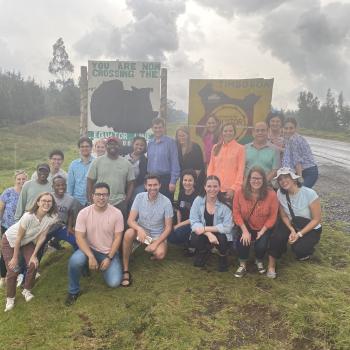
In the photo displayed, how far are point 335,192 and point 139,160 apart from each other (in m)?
7.59

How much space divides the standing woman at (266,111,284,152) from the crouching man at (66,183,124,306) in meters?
3.07

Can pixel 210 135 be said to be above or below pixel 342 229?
above

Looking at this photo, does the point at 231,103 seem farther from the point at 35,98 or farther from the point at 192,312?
the point at 35,98

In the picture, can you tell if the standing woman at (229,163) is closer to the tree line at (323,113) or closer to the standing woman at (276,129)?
the standing woman at (276,129)

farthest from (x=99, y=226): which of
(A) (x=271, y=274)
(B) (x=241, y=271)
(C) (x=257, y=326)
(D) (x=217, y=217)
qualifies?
(A) (x=271, y=274)

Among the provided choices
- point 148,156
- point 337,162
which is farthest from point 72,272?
point 337,162

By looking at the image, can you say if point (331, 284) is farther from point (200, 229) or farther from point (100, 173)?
point (100, 173)

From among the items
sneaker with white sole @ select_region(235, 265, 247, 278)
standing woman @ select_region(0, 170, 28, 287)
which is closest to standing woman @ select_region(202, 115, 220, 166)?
sneaker with white sole @ select_region(235, 265, 247, 278)

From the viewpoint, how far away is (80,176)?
6254mm

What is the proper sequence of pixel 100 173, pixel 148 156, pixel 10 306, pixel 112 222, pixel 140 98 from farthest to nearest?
pixel 140 98
pixel 148 156
pixel 100 173
pixel 112 222
pixel 10 306

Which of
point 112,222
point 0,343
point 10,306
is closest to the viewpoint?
point 0,343

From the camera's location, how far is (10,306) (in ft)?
15.5

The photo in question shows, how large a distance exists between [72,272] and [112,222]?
86 cm

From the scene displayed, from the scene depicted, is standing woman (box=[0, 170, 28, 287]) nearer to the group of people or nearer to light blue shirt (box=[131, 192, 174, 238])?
the group of people
